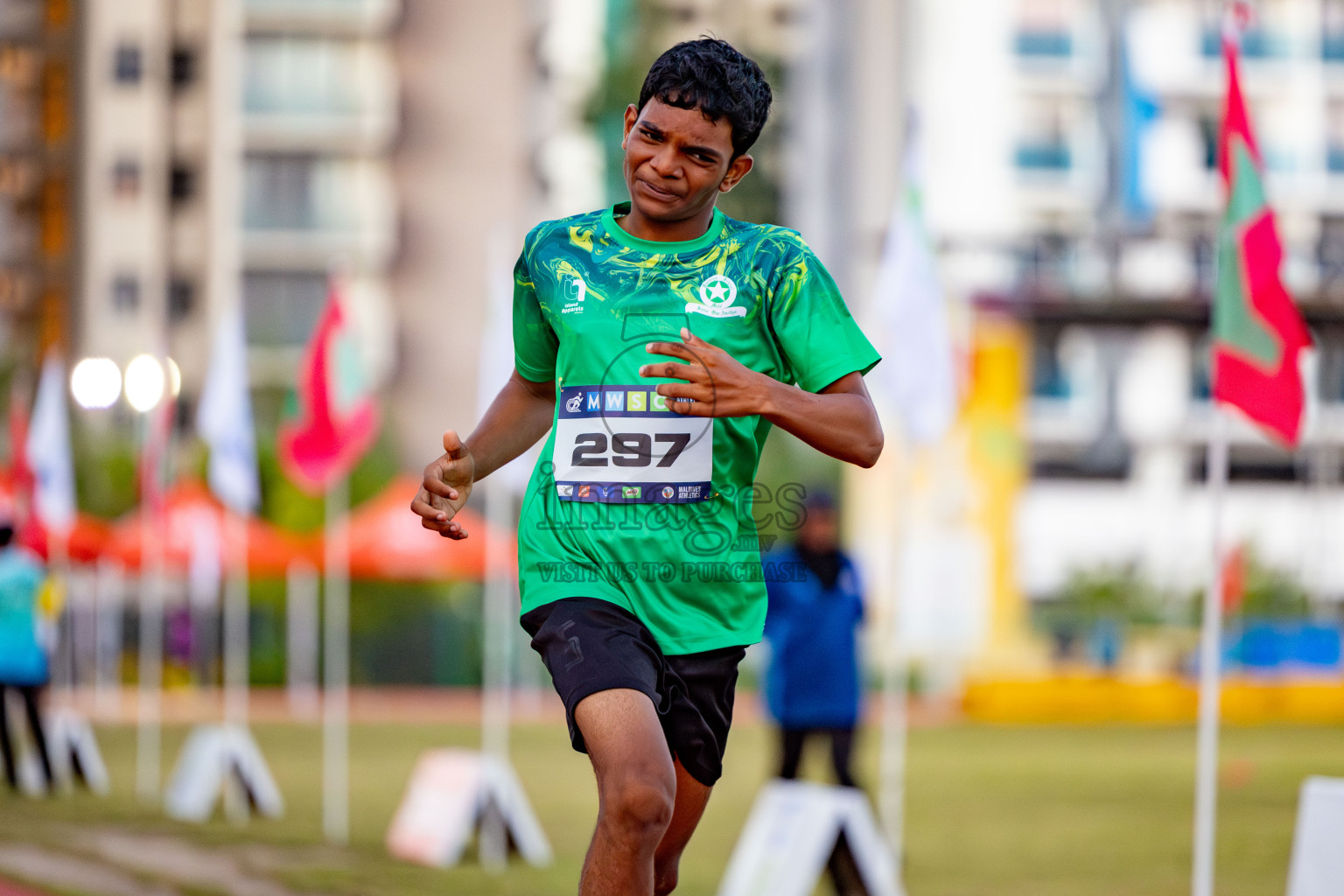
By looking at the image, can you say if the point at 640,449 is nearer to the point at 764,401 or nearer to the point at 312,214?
the point at 764,401

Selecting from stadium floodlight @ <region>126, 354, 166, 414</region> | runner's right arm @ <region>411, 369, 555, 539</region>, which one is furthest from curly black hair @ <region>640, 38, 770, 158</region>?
stadium floodlight @ <region>126, 354, 166, 414</region>

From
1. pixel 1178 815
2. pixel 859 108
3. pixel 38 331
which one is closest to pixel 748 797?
pixel 1178 815

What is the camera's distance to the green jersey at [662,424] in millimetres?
4242

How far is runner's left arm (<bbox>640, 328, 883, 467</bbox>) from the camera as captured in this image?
3.85 m

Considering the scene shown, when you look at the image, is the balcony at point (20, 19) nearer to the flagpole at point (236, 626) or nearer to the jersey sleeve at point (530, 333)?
the flagpole at point (236, 626)

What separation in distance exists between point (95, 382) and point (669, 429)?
52957 mm

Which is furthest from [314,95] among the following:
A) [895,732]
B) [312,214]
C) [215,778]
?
[895,732]

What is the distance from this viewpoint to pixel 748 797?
16.0 m

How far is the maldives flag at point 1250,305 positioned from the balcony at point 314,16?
5106 cm

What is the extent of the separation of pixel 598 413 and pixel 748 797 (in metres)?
12.1

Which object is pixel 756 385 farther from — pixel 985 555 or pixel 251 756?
pixel 985 555

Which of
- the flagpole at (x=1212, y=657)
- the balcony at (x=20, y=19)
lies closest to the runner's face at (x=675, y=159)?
the flagpole at (x=1212, y=657)

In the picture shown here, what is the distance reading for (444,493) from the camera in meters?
4.33

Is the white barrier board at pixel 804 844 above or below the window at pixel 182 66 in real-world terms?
below
